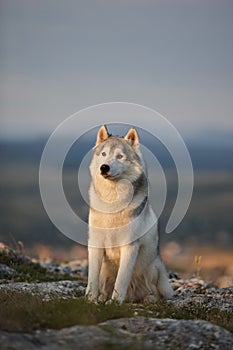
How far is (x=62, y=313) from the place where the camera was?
32.8 ft

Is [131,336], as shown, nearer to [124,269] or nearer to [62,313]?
[62,313]

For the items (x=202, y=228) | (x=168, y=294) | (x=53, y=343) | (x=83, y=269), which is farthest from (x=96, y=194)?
(x=202, y=228)

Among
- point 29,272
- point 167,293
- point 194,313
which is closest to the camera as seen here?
point 194,313

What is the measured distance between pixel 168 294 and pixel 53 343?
6.53 meters

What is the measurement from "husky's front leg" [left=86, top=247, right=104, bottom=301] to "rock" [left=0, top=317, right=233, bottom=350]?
3.37 m

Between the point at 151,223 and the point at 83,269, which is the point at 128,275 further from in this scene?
the point at 83,269

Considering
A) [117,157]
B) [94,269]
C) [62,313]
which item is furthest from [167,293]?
[62,313]

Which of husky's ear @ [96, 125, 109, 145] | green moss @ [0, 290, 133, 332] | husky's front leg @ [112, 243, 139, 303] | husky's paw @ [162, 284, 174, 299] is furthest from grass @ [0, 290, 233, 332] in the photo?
husky's ear @ [96, 125, 109, 145]

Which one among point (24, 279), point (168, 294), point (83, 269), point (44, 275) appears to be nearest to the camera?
point (168, 294)

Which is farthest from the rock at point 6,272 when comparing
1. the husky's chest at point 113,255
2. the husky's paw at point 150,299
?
the husky's chest at point 113,255

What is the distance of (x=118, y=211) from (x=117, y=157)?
98cm

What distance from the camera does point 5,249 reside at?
67.2 ft

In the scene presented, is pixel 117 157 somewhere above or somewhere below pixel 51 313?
above

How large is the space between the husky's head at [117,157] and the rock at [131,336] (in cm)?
354
